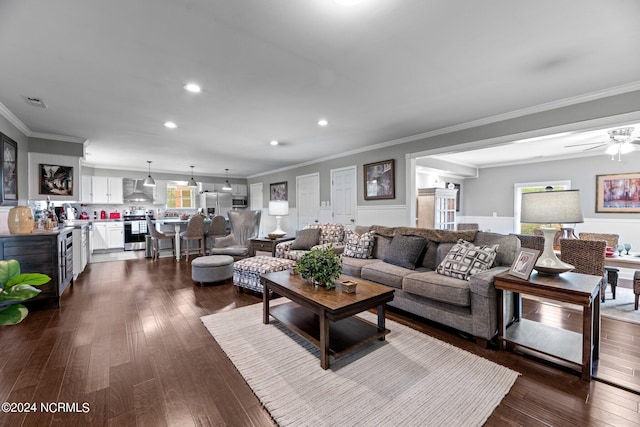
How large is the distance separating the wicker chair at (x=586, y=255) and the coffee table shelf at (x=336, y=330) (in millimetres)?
2496

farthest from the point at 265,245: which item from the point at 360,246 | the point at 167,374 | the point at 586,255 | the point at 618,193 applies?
the point at 618,193

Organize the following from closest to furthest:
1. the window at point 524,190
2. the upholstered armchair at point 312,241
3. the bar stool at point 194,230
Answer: the upholstered armchair at point 312,241, the bar stool at point 194,230, the window at point 524,190

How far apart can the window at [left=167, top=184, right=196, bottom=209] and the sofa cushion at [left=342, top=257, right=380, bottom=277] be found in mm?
6989

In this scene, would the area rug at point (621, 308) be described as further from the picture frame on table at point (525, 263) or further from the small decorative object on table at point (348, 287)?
the small decorative object on table at point (348, 287)

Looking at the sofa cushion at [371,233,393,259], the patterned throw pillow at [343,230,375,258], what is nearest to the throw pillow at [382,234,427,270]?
the sofa cushion at [371,233,393,259]

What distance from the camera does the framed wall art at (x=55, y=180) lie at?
172 inches

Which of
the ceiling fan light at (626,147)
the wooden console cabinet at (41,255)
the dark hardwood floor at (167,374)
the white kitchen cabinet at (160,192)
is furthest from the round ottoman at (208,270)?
the ceiling fan light at (626,147)

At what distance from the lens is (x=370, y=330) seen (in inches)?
94.8

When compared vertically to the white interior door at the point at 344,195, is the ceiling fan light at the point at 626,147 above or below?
above

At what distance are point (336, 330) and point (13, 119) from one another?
4.99m

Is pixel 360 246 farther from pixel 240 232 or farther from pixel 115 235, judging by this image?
pixel 115 235

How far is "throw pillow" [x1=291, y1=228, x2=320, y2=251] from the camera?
4.66 m

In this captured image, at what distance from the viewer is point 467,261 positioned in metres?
2.67

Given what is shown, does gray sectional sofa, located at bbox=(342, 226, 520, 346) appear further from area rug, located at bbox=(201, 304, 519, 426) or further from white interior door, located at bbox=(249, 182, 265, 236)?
white interior door, located at bbox=(249, 182, 265, 236)
